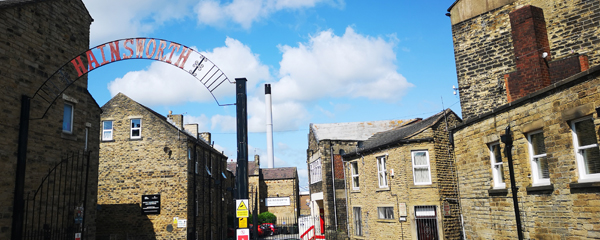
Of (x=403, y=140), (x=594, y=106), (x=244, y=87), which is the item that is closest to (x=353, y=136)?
(x=403, y=140)

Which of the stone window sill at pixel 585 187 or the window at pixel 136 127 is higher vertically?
the window at pixel 136 127

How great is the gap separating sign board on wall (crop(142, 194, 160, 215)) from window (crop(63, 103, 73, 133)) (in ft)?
41.1

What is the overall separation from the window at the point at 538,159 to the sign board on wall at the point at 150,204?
2142cm

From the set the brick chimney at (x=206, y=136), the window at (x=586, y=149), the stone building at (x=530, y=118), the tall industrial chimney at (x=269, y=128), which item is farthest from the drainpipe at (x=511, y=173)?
the tall industrial chimney at (x=269, y=128)

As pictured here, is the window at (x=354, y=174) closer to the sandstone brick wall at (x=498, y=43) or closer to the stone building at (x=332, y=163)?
the stone building at (x=332, y=163)

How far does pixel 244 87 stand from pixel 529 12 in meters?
10.7

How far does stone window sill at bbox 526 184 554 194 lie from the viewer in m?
10.3

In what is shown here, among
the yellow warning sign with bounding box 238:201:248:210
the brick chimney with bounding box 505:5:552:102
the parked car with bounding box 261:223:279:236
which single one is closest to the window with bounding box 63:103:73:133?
the yellow warning sign with bounding box 238:201:248:210

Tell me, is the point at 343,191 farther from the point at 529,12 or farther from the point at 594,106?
the point at 594,106

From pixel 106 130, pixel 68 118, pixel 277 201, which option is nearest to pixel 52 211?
pixel 68 118

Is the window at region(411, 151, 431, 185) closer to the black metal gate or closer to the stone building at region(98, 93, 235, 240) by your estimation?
the stone building at region(98, 93, 235, 240)

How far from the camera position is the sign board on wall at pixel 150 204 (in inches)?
1026

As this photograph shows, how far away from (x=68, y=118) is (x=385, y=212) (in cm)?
1556

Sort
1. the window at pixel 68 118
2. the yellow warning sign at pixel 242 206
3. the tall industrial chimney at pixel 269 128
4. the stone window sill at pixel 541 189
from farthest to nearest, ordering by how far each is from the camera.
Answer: the tall industrial chimney at pixel 269 128
the window at pixel 68 118
the yellow warning sign at pixel 242 206
the stone window sill at pixel 541 189
